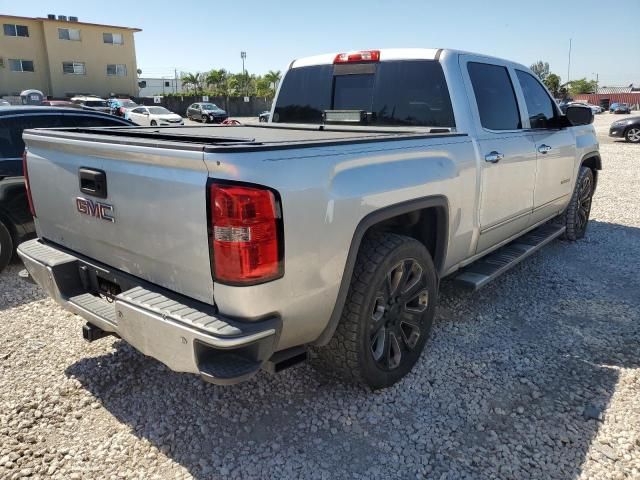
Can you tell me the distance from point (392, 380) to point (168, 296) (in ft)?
4.68

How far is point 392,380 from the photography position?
3031 mm

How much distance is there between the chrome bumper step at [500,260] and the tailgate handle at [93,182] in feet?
7.91

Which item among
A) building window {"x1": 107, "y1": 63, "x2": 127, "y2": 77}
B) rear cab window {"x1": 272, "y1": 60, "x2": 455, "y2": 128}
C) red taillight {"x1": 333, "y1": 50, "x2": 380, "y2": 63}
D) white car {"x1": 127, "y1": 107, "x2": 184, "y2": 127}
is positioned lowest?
white car {"x1": 127, "y1": 107, "x2": 184, "y2": 127}

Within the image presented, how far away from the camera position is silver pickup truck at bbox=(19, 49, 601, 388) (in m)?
2.13

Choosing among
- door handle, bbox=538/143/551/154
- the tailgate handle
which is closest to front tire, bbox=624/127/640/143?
door handle, bbox=538/143/551/154

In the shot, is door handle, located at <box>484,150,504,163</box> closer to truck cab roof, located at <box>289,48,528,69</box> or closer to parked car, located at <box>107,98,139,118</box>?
truck cab roof, located at <box>289,48,528,69</box>

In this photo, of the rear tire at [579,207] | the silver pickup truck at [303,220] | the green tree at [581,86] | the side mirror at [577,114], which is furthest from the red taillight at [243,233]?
the green tree at [581,86]

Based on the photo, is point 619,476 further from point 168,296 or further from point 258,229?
point 168,296

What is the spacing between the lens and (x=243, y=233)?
208 centimetres

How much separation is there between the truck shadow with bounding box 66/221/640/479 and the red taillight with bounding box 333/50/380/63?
83.0 inches

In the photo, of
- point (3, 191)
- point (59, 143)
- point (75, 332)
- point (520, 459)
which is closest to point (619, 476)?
point (520, 459)

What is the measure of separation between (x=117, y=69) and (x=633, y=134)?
44.0 m

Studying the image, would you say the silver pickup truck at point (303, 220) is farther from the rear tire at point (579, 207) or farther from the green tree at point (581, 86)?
the green tree at point (581, 86)

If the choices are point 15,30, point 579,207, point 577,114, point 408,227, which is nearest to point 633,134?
point 579,207
